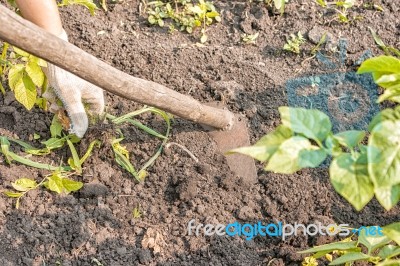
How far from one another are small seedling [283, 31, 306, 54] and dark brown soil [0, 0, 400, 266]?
3 centimetres

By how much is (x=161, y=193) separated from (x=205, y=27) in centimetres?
103

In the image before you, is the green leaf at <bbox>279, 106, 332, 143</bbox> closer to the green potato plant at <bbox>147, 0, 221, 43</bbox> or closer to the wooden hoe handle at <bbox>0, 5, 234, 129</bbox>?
the wooden hoe handle at <bbox>0, 5, 234, 129</bbox>

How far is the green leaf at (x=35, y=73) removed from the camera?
216 cm

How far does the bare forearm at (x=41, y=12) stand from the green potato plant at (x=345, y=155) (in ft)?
4.61

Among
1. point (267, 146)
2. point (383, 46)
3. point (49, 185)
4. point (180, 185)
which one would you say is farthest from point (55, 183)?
point (383, 46)

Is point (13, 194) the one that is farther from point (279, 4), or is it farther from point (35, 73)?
point (279, 4)

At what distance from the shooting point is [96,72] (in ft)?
6.09

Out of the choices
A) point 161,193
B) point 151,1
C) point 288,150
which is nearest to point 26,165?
point 161,193

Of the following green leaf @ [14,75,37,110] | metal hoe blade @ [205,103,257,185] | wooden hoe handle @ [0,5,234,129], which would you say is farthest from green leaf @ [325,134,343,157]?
green leaf @ [14,75,37,110]

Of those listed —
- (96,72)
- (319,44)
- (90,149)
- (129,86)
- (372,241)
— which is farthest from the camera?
(319,44)

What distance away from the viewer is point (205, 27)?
3.00 metres

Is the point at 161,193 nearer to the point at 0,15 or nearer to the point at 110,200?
the point at 110,200

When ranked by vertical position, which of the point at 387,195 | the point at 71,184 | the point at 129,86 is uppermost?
the point at 387,195

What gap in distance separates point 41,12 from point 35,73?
0.25 metres
